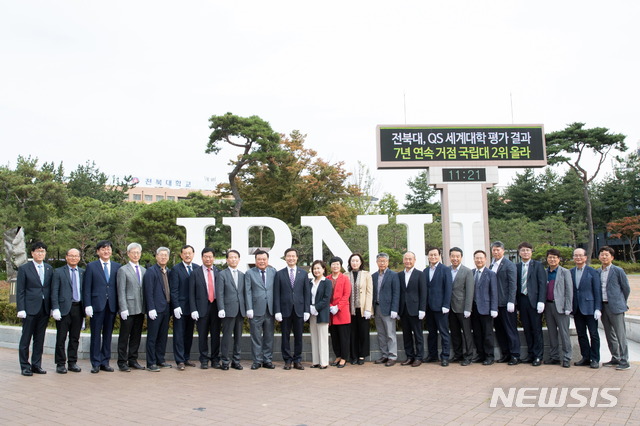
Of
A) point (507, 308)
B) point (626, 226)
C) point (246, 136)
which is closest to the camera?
point (507, 308)

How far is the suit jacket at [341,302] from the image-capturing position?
23.0ft

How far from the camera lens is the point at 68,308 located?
21.1ft

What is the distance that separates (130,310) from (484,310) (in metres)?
4.65

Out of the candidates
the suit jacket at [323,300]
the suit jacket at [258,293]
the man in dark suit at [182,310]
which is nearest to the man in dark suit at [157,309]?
the man in dark suit at [182,310]

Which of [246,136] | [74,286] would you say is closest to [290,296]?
[74,286]

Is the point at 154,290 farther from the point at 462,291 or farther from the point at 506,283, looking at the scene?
the point at 506,283

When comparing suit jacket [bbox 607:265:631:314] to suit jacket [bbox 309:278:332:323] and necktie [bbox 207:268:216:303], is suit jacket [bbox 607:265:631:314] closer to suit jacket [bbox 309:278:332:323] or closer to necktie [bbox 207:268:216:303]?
suit jacket [bbox 309:278:332:323]

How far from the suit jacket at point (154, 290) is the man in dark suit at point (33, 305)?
1148mm

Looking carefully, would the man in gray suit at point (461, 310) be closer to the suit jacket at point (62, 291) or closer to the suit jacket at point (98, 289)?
the suit jacket at point (98, 289)

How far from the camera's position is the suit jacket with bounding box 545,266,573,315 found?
6.64m

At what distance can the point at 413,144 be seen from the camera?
655 inches

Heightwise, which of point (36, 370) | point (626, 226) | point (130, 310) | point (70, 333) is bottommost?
point (36, 370)

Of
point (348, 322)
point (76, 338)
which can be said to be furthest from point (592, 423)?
point (76, 338)

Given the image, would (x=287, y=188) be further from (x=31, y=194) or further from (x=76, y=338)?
(x=76, y=338)
